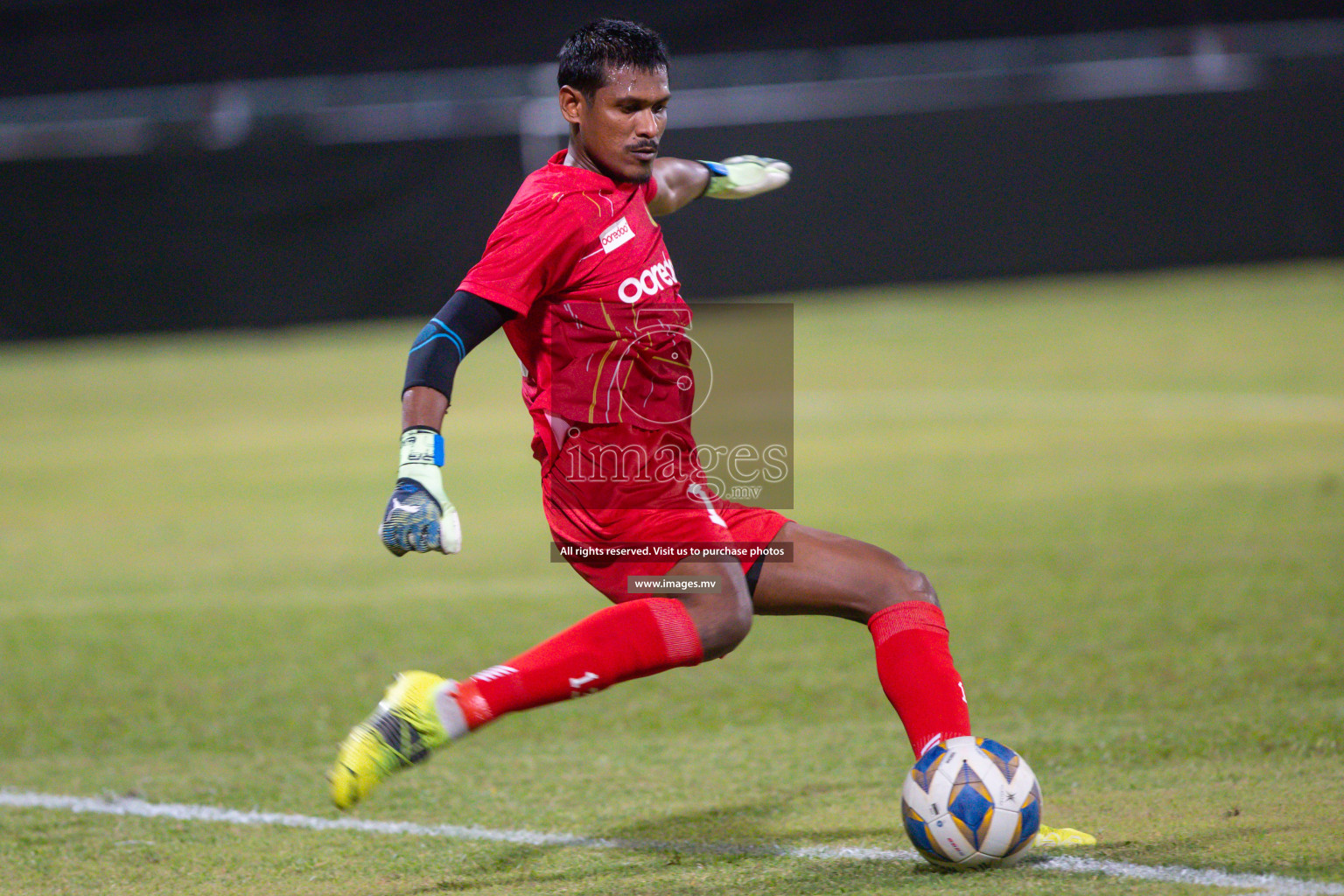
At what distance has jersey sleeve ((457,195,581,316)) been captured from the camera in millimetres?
3537

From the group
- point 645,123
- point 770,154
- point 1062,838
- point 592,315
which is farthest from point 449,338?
point 770,154

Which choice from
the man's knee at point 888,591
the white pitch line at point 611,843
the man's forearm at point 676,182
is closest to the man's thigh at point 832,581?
the man's knee at point 888,591

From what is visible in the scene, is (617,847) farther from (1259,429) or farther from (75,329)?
(75,329)

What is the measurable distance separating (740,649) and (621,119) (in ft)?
10.3

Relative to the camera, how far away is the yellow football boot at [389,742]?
3.44m

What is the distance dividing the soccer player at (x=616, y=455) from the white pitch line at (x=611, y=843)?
0.41 meters

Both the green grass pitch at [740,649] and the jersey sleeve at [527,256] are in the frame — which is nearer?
the jersey sleeve at [527,256]

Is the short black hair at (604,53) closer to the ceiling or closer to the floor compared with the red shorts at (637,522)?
closer to the ceiling

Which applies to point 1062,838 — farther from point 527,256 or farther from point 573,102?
point 573,102

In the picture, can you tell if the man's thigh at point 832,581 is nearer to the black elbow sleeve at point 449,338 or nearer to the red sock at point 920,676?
the red sock at point 920,676

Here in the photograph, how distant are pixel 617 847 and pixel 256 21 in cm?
1788

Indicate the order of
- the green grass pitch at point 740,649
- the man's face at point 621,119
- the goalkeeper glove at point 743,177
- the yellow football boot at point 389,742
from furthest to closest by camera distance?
1. the goalkeeper glove at point 743,177
2. the green grass pitch at point 740,649
3. the man's face at point 621,119
4. the yellow football boot at point 389,742

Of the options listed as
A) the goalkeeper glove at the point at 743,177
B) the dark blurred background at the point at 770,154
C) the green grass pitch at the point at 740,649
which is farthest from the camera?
the dark blurred background at the point at 770,154

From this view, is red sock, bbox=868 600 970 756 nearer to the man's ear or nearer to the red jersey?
the red jersey
